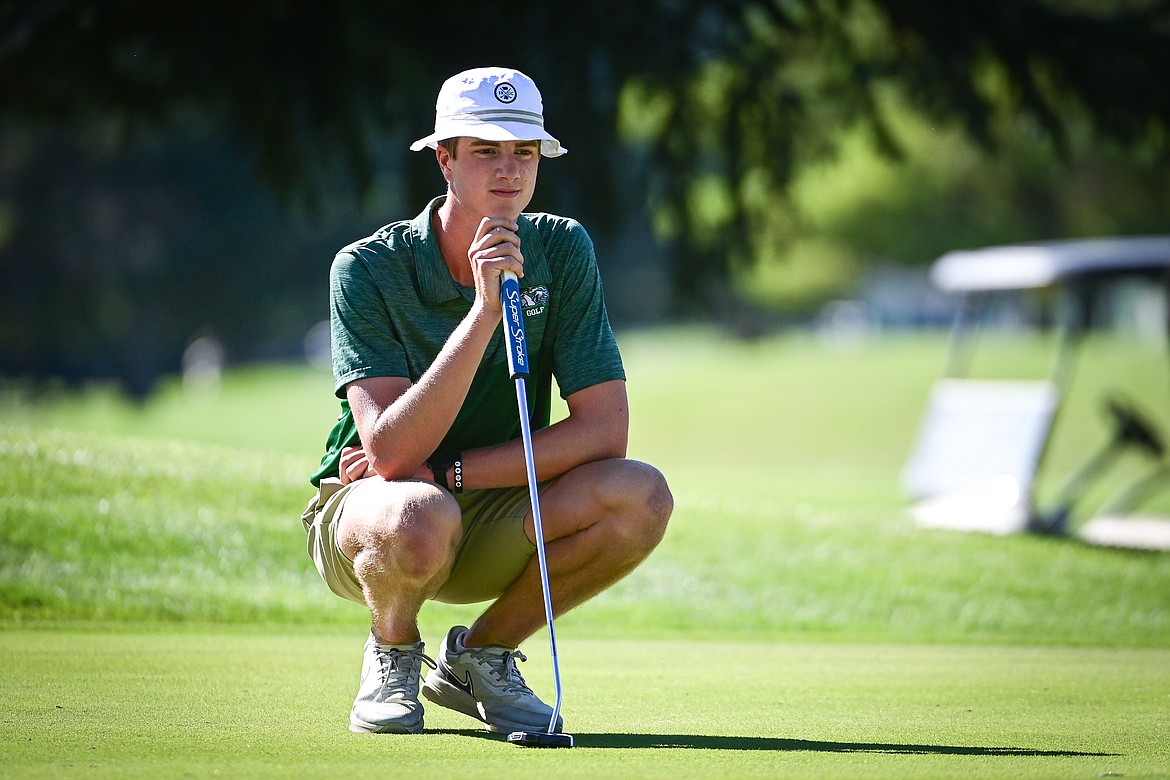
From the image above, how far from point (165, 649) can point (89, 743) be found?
6.17 feet

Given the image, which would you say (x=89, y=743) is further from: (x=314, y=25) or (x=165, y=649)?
(x=314, y=25)

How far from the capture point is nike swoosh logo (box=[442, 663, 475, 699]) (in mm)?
4371

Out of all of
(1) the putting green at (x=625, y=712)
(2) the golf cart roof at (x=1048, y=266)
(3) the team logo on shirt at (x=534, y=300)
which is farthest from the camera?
(2) the golf cart roof at (x=1048, y=266)

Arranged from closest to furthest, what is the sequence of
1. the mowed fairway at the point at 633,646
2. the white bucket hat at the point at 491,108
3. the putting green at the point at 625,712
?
1. the putting green at the point at 625,712
2. the mowed fairway at the point at 633,646
3. the white bucket hat at the point at 491,108

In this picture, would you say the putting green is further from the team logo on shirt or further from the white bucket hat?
the white bucket hat

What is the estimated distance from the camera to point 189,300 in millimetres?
48844

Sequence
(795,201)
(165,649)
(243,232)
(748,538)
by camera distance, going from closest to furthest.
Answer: (165,649) < (748,538) < (795,201) < (243,232)

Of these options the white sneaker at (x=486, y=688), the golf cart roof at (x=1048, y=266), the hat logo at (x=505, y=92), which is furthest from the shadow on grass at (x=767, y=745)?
the golf cart roof at (x=1048, y=266)

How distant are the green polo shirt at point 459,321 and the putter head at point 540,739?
866mm

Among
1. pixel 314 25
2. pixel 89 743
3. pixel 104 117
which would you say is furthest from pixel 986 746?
pixel 104 117

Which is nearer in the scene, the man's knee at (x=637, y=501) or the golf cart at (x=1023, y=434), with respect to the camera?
the man's knee at (x=637, y=501)

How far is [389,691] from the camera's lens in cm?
409

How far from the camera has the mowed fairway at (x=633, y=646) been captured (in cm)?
374

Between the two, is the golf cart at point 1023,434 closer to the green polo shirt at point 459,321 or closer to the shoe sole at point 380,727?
the green polo shirt at point 459,321
